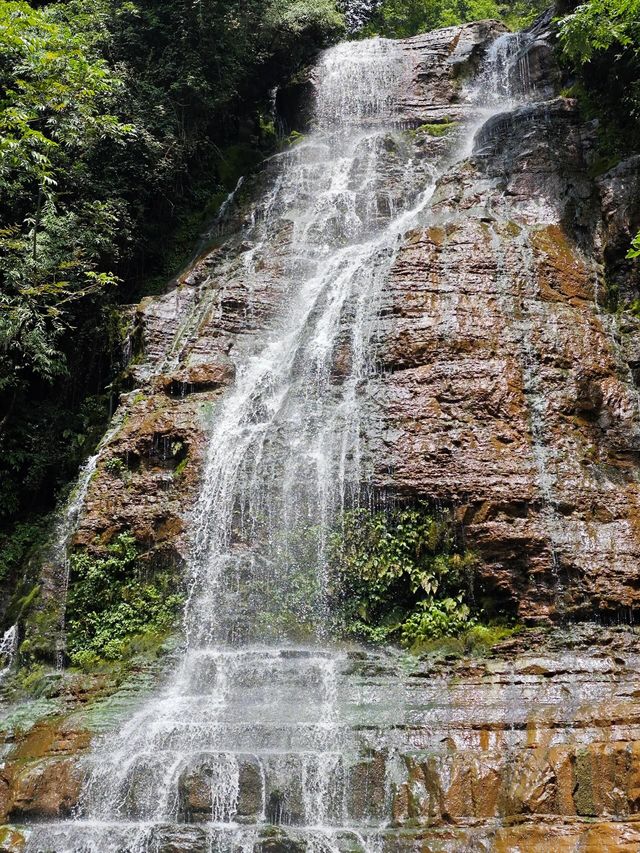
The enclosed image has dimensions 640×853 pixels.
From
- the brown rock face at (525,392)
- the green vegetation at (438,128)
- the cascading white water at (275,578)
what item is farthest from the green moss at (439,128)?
the brown rock face at (525,392)

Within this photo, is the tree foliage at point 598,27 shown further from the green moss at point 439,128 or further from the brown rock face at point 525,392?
the green moss at point 439,128

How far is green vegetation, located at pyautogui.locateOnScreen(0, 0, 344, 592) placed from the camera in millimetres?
11641

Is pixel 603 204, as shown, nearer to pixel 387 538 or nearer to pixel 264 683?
pixel 387 538

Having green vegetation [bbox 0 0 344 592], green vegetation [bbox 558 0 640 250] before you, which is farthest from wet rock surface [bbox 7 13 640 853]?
green vegetation [bbox 0 0 344 592]

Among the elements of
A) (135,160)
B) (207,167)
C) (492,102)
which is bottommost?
(135,160)

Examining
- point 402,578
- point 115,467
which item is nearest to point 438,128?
point 115,467

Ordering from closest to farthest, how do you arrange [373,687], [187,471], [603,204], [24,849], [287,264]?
[24,849], [373,687], [187,471], [603,204], [287,264]

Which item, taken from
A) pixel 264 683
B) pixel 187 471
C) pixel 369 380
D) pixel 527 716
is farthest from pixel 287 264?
pixel 527 716

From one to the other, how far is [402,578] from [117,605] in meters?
4.03

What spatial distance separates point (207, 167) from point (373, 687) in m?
15.1

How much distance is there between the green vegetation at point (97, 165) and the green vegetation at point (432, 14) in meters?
5.84

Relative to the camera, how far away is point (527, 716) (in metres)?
7.34

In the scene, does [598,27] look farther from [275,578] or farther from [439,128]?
[275,578]

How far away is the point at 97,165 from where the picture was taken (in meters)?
16.0
